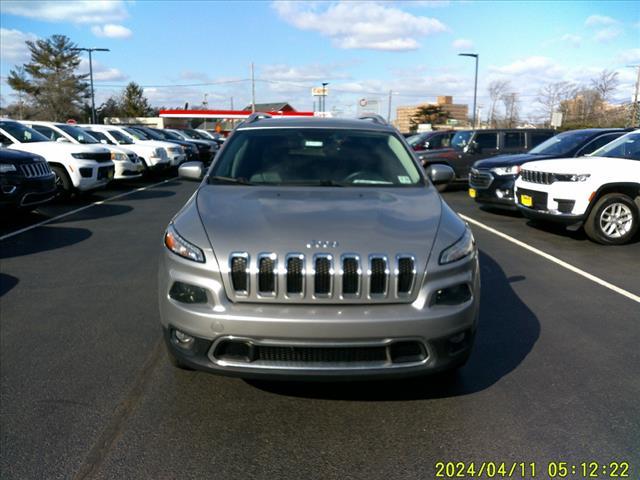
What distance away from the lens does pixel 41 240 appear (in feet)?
26.7

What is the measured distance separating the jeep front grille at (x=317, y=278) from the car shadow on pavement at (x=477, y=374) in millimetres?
646

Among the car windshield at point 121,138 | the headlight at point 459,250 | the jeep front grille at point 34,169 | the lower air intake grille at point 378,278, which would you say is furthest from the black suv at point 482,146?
the lower air intake grille at point 378,278

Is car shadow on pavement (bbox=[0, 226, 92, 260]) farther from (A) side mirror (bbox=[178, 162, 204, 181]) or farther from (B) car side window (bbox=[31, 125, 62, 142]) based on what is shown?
(B) car side window (bbox=[31, 125, 62, 142])

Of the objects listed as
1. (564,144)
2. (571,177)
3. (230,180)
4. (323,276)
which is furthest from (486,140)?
(323,276)

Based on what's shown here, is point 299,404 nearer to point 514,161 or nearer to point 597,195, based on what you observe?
point 597,195

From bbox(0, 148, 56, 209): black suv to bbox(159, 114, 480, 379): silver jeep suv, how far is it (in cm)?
671

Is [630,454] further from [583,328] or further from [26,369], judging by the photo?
[26,369]

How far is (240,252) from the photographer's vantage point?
2.91m

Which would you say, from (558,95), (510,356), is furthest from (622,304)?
(558,95)

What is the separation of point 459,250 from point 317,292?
89 centimetres

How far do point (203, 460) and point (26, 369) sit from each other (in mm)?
1725

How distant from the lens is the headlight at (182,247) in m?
3.02

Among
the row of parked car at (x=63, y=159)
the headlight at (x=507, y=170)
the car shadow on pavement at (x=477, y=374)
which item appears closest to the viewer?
the car shadow on pavement at (x=477, y=374)

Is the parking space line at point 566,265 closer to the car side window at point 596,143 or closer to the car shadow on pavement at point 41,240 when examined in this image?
the car side window at point 596,143
